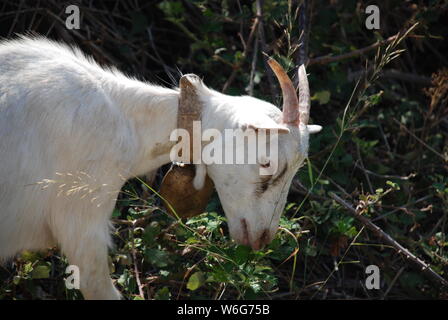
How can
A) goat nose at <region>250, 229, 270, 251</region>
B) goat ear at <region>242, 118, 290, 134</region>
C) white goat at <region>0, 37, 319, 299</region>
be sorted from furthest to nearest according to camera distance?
goat nose at <region>250, 229, 270, 251</region> → white goat at <region>0, 37, 319, 299</region> → goat ear at <region>242, 118, 290, 134</region>

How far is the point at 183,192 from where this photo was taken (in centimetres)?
357

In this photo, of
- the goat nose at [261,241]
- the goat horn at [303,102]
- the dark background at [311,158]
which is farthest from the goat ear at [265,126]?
the goat nose at [261,241]

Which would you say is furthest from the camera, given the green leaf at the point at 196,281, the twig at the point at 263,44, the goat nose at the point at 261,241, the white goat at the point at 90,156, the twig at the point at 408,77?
the twig at the point at 408,77

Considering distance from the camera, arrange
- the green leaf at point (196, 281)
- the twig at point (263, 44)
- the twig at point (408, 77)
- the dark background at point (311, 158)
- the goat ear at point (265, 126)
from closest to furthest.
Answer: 1. the goat ear at point (265, 126)
2. the green leaf at point (196, 281)
3. the dark background at point (311, 158)
4. the twig at point (263, 44)
5. the twig at point (408, 77)

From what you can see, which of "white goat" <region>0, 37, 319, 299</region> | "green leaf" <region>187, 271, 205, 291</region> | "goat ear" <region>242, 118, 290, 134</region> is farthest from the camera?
"green leaf" <region>187, 271, 205, 291</region>

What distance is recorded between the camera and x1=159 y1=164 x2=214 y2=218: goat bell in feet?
11.5

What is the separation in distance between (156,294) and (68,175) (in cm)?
89

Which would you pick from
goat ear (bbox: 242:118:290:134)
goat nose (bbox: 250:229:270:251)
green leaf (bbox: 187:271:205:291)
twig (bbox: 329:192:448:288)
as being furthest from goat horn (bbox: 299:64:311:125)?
green leaf (bbox: 187:271:205:291)

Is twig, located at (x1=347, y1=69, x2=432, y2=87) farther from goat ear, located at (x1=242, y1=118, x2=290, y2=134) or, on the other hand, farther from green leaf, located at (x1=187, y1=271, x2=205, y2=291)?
green leaf, located at (x1=187, y1=271, x2=205, y2=291)

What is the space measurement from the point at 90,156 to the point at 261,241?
0.94 metres

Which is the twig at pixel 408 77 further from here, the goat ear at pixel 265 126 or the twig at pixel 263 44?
the goat ear at pixel 265 126

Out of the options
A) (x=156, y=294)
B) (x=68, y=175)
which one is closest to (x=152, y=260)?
(x=156, y=294)

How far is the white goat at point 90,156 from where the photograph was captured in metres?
3.29

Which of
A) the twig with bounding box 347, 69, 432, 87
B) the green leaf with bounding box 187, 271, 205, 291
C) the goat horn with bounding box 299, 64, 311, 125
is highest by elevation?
the twig with bounding box 347, 69, 432, 87
